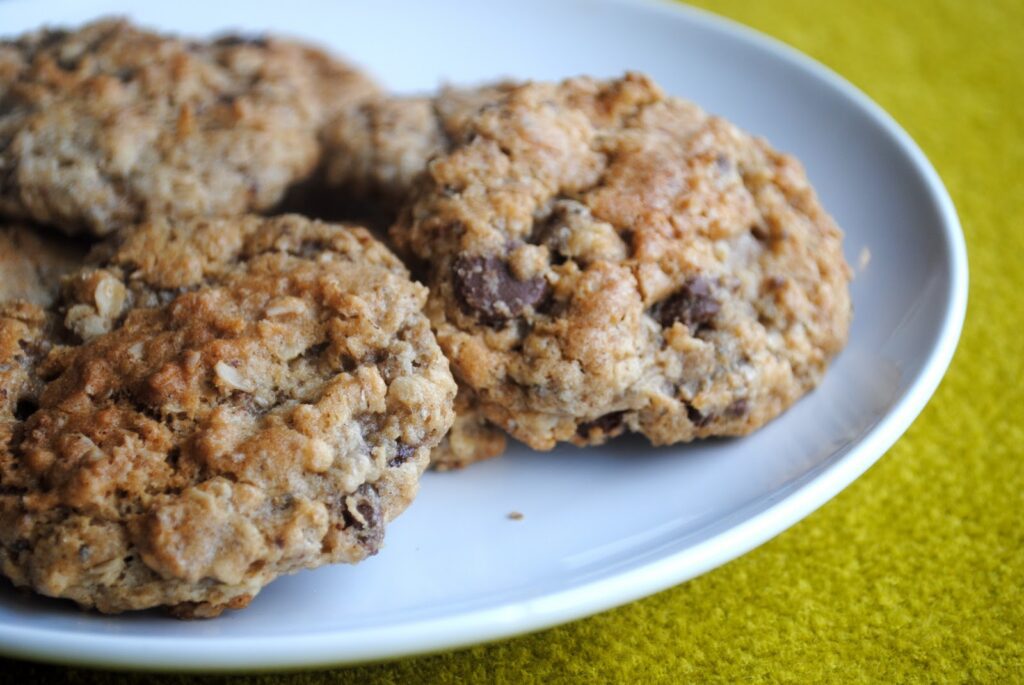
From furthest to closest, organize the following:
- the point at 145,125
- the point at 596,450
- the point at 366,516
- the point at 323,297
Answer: the point at 145,125 → the point at 596,450 → the point at 323,297 → the point at 366,516

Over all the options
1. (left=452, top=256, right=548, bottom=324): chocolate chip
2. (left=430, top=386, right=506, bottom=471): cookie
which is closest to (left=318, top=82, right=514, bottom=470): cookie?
(left=452, top=256, right=548, bottom=324): chocolate chip

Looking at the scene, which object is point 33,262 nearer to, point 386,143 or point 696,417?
point 386,143

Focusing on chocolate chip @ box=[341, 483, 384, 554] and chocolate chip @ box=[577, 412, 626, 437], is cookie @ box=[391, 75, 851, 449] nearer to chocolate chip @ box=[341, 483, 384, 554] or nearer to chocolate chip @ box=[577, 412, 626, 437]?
chocolate chip @ box=[577, 412, 626, 437]

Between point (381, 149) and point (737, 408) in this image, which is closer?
point (737, 408)

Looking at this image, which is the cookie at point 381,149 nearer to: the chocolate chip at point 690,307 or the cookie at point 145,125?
the cookie at point 145,125

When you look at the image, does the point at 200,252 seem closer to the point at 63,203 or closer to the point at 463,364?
the point at 63,203

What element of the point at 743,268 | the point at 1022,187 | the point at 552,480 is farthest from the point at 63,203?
the point at 1022,187

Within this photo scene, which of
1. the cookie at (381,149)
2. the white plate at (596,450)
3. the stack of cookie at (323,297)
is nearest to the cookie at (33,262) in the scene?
the stack of cookie at (323,297)

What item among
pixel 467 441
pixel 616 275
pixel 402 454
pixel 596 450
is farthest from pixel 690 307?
pixel 402 454
